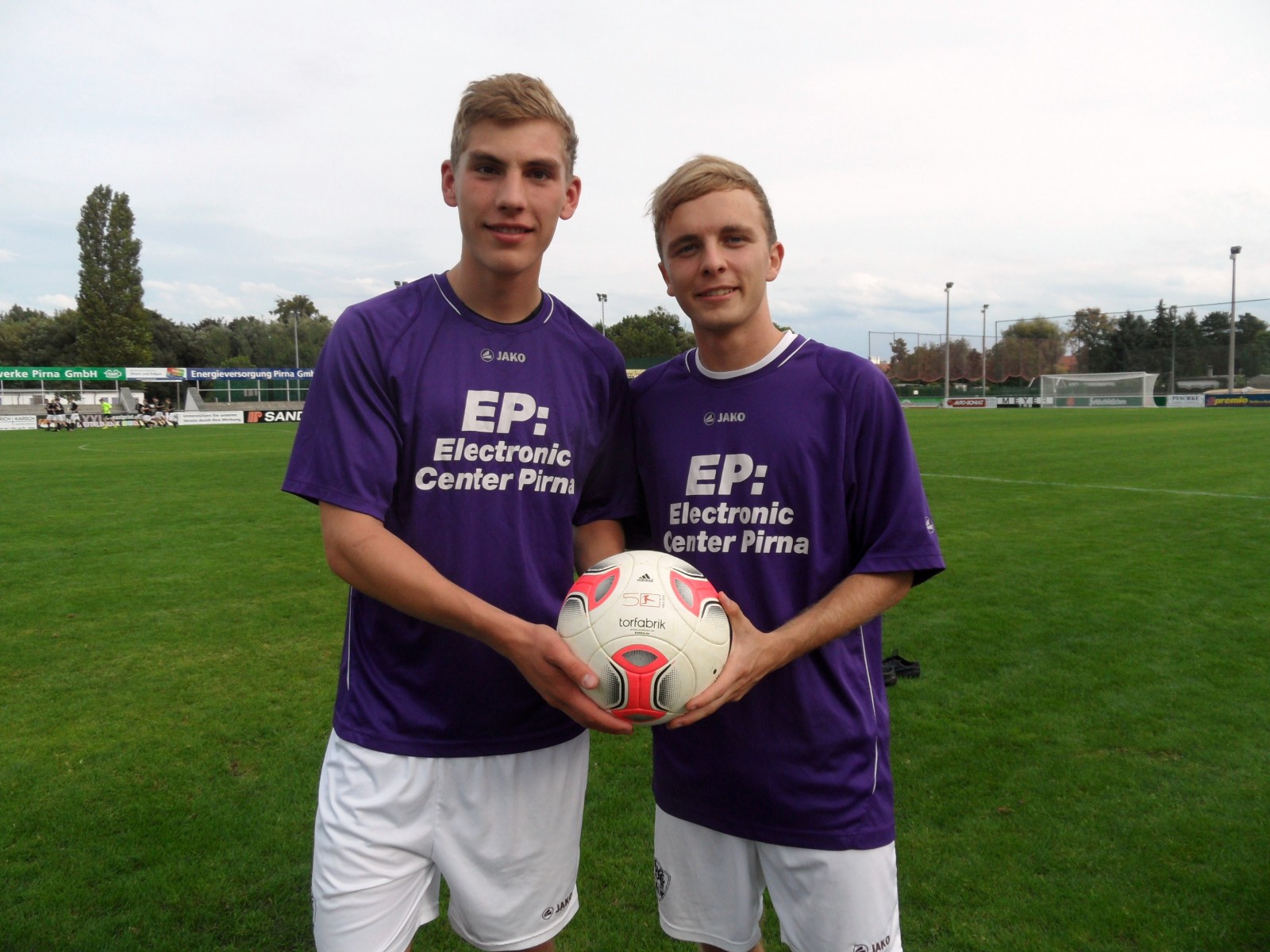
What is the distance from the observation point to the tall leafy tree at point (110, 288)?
5769 centimetres

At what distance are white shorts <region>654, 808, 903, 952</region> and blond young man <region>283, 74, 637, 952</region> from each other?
33cm

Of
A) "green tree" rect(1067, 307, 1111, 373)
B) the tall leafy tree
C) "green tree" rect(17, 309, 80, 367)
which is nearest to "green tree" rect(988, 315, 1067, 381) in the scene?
"green tree" rect(1067, 307, 1111, 373)

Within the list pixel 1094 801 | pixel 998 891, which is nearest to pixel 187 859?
pixel 998 891

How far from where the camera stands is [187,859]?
3.63 m

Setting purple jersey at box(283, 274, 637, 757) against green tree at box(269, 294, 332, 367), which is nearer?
purple jersey at box(283, 274, 637, 757)

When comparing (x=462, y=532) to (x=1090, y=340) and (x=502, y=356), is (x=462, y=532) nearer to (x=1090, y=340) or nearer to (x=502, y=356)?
(x=502, y=356)

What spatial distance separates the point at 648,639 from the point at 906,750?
3152 mm

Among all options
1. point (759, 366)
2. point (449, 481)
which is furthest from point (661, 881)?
point (759, 366)

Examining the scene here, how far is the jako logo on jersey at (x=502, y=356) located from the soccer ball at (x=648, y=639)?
24.7 inches

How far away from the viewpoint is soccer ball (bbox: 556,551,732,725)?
6.31 feet

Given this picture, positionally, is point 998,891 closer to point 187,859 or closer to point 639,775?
point 639,775

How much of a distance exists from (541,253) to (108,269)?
6765 cm

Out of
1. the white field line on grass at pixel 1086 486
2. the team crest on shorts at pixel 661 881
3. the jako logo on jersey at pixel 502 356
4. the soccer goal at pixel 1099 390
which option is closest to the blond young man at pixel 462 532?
the jako logo on jersey at pixel 502 356

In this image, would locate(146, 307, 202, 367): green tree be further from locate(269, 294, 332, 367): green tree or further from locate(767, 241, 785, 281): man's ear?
locate(767, 241, 785, 281): man's ear
